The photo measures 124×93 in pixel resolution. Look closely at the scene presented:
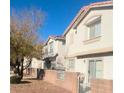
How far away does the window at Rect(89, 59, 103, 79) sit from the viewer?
24.2ft

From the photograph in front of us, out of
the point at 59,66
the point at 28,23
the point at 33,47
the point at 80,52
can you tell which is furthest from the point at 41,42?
the point at 59,66

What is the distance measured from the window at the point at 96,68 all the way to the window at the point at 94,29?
89 cm

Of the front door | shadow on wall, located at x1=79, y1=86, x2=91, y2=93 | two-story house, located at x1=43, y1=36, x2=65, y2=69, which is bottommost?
shadow on wall, located at x1=79, y1=86, x2=91, y2=93

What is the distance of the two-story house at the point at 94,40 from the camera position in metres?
6.86

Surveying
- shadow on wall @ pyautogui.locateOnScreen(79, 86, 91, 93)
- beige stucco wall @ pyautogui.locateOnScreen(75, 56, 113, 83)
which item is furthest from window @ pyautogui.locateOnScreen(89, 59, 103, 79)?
shadow on wall @ pyautogui.locateOnScreen(79, 86, 91, 93)

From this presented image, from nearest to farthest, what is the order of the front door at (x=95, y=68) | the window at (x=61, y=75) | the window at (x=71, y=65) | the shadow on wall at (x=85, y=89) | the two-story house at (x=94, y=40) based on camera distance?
1. the shadow on wall at (x=85, y=89)
2. the two-story house at (x=94, y=40)
3. the front door at (x=95, y=68)
4. the window at (x=61, y=75)
5. the window at (x=71, y=65)

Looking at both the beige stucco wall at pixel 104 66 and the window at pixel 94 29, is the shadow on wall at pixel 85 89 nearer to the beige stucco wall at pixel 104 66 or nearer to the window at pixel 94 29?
the beige stucco wall at pixel 104 66

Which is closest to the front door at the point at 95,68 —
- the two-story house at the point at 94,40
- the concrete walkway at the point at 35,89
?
the two-story house at the point at 94,40

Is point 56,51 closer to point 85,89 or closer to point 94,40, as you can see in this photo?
point 94,40

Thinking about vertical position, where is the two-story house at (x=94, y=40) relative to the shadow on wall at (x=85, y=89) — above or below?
above

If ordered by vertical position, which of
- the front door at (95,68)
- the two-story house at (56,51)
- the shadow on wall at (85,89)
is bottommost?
the shadow on wall at (85,89)

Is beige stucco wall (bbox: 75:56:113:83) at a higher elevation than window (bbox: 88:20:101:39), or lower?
lower

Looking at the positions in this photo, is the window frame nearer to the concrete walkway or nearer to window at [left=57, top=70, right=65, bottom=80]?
window at [left=57, top=70, right=65, bottom=80]
